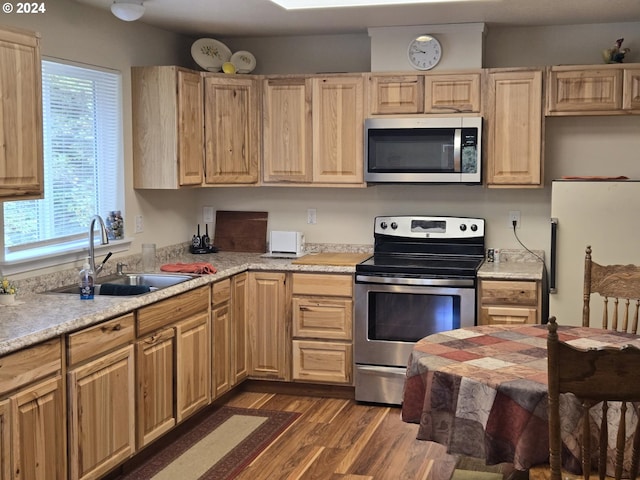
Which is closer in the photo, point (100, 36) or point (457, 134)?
point (100, 36)

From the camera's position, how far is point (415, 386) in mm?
2822

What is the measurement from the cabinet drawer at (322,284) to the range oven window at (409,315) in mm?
173

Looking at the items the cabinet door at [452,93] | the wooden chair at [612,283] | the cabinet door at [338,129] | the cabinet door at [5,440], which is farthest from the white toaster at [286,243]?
the cabinet door at [5,440]

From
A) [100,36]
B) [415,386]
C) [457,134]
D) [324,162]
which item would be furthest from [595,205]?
[100,36]

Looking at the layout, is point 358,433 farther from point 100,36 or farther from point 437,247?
point 100,36

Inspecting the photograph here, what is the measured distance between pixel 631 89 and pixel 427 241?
5.11ft

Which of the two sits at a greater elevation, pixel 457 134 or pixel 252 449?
pixel 457 134

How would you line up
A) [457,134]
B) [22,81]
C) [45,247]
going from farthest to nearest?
[457,134], [45,247], [22,81]

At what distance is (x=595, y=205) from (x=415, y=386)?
7.18ft

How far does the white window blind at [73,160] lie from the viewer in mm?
4090

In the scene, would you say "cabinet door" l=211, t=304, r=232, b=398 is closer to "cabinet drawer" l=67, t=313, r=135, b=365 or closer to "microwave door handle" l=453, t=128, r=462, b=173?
"cabinet drawer" l=67, t=313, r=135, b=365

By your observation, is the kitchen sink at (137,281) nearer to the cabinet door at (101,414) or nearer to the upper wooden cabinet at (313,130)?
the cabinet door at (101,414)

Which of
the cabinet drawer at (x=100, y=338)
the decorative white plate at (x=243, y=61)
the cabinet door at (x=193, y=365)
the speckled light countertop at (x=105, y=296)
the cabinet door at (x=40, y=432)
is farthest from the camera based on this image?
the decorative white plate at (x=243, y=61)

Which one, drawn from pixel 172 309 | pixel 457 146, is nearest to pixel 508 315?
pixel 457 146
